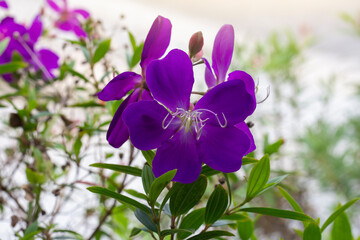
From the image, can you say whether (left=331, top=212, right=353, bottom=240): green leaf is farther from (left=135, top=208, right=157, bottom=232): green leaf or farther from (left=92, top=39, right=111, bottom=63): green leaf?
(left=92, top=39, right=111, bottom=63): green leaf

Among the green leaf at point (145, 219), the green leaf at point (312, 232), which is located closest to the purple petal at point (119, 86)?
the green leaf at point (145, 219)

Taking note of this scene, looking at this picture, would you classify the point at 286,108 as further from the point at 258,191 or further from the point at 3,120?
the point at 258,191

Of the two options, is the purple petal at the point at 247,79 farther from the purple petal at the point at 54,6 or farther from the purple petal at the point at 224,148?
the purple petal at the point at 54,6

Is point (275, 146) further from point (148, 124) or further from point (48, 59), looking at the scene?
point (48, 59)

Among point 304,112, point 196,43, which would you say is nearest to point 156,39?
point 196,43

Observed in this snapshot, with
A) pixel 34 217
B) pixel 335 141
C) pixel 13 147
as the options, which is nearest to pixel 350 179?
pixel 335 141

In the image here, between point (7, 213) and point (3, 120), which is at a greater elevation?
point (3, 120)
